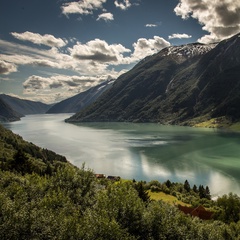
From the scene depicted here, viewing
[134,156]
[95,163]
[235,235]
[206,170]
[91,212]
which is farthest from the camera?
[134,156]

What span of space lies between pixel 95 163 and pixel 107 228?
123 m

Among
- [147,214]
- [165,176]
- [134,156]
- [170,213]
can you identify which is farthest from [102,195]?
[134,156]

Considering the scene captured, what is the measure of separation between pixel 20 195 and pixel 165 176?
9060cm

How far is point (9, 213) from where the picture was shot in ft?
98.5

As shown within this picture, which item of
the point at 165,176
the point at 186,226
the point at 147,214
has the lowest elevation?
the point at 165,176

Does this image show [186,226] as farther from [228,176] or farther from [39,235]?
[228,176]

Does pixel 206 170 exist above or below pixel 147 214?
below

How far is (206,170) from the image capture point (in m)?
130

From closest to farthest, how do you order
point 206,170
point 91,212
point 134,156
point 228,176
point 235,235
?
1. point 91,212
2. point 235,235
3. point 228,176
4. point 206,170
5. point 134,156

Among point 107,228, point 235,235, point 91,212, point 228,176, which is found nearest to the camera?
point 107,228

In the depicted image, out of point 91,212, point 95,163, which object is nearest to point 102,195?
point 91,212

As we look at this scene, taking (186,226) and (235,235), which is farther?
(235,235)

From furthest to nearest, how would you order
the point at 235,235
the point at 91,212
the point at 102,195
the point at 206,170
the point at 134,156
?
the point at 134,156 → the point at 206,170 → the point at 235,235 → the point at 102,195 → the point at 91,212

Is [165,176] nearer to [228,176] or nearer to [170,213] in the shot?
[228,176]
